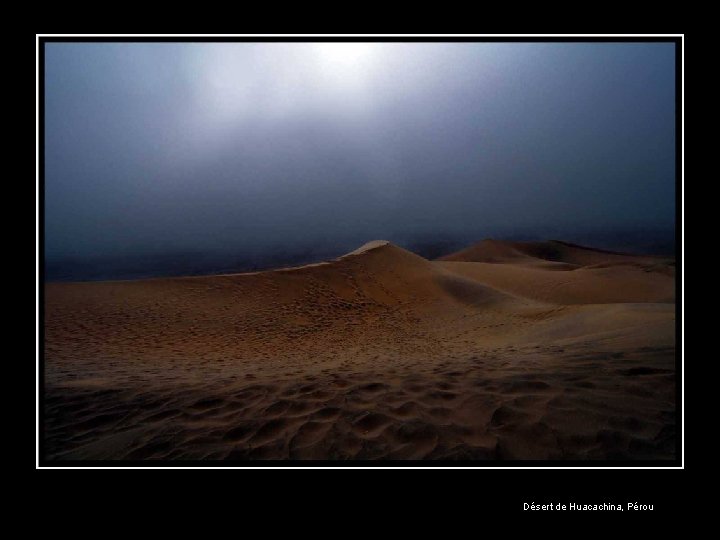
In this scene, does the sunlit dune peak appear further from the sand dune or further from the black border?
the sand dune

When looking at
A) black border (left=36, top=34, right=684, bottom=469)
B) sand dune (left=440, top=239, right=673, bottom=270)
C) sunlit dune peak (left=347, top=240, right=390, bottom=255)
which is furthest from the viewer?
sand dune (left=440, top=239, right=673, bottom=270)

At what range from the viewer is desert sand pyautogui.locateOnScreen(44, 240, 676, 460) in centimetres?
262

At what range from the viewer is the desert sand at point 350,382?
2.62m

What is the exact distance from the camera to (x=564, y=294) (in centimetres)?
1597

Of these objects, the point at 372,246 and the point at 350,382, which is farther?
the point at 372,246

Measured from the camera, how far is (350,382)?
414 centimetres

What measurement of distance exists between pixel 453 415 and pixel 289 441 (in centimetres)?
153

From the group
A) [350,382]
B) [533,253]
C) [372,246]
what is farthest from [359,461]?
[533,253]

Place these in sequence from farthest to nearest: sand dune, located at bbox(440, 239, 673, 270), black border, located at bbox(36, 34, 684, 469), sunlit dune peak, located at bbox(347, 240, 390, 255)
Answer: sand dune, located at bbox(440, 239, 673, 270), sunlit dune peak, located at bbox(347, 240, 390, 255), black border, located at bbox(36, 34, 684, 469)

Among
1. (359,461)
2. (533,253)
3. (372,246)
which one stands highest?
(533,253)

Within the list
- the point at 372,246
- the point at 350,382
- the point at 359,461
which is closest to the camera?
the point at 359,461

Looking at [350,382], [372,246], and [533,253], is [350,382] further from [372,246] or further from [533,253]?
[533,253]

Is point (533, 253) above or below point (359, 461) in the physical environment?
above

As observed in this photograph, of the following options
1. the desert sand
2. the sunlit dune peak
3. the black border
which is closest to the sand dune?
the sunlit dune peak
